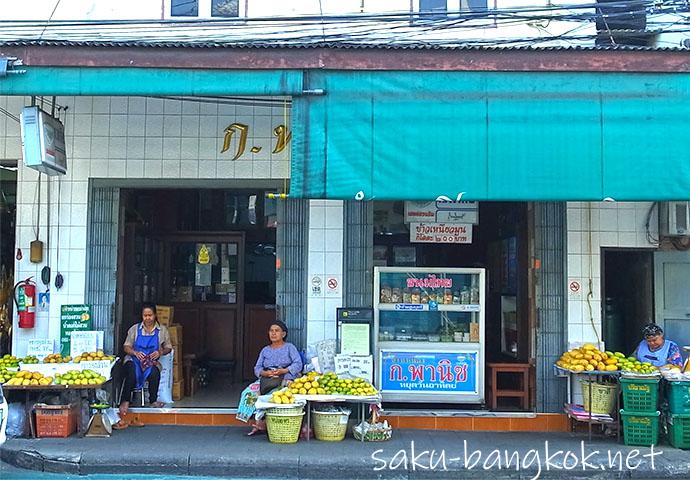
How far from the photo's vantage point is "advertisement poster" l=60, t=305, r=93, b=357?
9039 millimetres

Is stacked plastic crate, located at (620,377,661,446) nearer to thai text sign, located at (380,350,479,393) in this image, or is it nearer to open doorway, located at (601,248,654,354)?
thai text sign, located at (380,350,479,393)

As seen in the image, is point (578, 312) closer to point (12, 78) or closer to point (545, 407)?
point (545, 407)

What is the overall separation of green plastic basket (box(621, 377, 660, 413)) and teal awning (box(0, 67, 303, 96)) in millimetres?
4898

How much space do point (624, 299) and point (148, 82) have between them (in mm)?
7249

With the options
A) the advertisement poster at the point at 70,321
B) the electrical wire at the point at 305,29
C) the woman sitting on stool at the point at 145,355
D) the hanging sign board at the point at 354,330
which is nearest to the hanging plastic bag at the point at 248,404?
the hanging sign board at the point at 354,330

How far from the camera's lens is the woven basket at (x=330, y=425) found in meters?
8.16

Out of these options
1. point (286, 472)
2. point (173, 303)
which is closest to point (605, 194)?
point (286, 472)

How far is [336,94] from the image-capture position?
25.5 feet

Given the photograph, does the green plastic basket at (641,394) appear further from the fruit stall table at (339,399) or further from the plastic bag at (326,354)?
the plastic bag at (326,354)

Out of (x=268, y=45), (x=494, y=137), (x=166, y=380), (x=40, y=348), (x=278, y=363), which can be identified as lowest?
(x=166, y=380)

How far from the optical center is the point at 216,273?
11.9m

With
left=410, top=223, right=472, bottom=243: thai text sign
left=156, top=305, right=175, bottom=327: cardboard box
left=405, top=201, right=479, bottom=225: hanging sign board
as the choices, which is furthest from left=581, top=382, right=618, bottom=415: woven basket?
left=156, top=305, right=175, bottom=327: cardboard box

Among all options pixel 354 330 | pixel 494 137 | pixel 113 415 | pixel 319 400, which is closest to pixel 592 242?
pixel 494 137

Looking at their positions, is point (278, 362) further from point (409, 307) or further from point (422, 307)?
point (422, 307)
